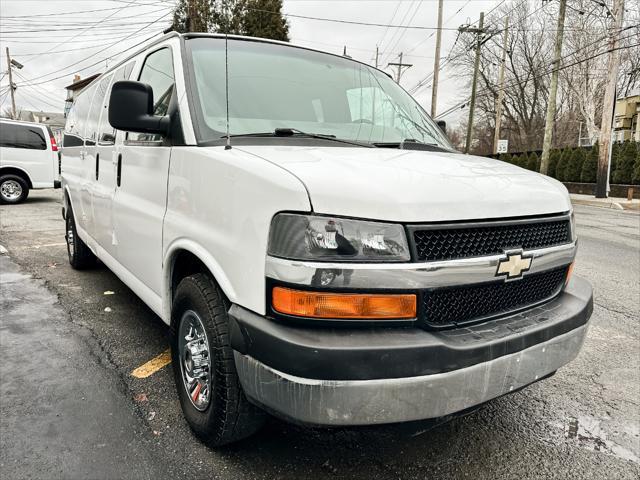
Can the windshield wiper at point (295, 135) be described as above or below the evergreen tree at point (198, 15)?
below

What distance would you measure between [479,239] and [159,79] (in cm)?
215

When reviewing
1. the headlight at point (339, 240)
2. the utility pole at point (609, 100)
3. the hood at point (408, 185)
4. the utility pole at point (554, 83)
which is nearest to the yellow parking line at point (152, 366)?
the hood at point (408, 185)

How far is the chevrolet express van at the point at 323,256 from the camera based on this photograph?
167 centimetres

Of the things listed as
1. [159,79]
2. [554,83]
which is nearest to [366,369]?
[159,79]

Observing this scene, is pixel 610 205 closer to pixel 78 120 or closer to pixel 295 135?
pixel 78 120

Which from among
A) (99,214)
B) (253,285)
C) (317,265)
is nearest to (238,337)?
(253,285)

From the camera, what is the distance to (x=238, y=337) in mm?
1805

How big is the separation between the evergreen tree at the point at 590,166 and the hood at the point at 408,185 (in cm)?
2469

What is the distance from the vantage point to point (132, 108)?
8.04 feet

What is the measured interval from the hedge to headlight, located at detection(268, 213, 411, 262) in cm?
1986

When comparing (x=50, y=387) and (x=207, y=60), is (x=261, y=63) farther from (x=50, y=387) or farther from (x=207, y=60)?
(x=50, y=387)

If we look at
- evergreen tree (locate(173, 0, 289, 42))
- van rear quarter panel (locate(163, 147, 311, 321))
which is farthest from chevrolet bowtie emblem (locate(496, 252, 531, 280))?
evergreen tree (locate(173, 0, 289, 42))

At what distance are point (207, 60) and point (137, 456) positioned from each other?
201cm

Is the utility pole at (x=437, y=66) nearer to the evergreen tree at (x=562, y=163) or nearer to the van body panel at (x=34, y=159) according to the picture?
the evergreen tree at (x=562, y=163)
